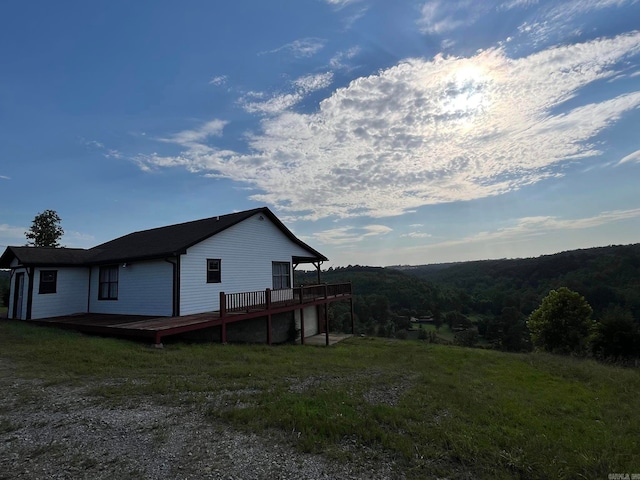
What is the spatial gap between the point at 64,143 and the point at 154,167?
387 centimetres

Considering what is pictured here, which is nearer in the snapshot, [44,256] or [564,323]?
[44,256]

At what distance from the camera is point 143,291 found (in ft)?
45.2

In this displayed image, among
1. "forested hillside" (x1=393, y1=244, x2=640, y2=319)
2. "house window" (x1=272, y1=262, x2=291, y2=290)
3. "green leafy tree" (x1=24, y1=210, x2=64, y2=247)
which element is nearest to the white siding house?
"house window" (x1=272, y1=262, x2=291, y2=290)

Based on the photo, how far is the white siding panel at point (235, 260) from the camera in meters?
13.3

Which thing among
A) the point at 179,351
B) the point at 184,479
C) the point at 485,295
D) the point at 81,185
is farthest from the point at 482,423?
the point at 485,295

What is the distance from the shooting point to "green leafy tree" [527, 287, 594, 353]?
24.6 m

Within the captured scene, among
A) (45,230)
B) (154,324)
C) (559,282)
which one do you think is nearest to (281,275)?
(154,324)

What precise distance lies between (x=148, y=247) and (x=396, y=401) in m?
12.8

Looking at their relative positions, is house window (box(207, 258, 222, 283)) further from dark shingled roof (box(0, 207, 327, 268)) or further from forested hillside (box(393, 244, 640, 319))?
forested hillside (box(393, 244, 640, 319))

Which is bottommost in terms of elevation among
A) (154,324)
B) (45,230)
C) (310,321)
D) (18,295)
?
(310,321)

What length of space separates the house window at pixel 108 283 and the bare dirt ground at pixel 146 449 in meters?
11.0

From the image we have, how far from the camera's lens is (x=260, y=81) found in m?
14.6

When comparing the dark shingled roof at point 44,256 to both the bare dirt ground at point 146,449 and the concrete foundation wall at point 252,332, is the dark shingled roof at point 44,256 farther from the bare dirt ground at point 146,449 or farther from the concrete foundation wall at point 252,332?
the bare dirt ground at point 146,449

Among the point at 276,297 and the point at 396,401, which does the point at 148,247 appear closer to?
the point at 276,297
